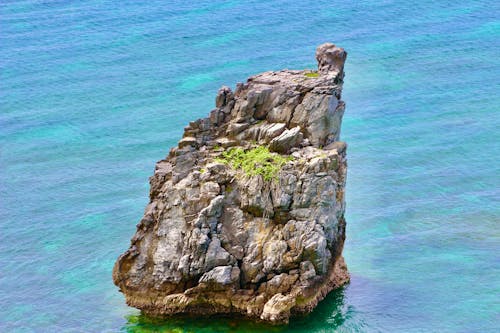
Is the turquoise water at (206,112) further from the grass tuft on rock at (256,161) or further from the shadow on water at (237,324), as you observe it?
the grass tuft on rock at (256,161)

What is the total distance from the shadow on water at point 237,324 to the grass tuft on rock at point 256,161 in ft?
25.0

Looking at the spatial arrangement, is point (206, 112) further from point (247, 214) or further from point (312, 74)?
point (247, 214)

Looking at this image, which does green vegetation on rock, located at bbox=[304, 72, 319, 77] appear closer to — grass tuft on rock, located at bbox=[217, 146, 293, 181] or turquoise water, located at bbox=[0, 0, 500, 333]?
grass tuft on rock, located at bbox=[217, 146, 293, 181]

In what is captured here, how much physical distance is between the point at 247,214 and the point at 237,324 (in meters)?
5.70

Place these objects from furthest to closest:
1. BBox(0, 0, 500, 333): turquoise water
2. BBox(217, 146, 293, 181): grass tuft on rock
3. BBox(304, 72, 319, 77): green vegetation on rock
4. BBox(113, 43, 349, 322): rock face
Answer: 1. BBox(0, 0, 500, 333): turquoise water
2. BBox(304, 72, 319, 77): green vegetation on rock
3. BBox(217, 146, 293, 181): grass tuft on rock
4. BBox(113, 43, 349, 322): rock face

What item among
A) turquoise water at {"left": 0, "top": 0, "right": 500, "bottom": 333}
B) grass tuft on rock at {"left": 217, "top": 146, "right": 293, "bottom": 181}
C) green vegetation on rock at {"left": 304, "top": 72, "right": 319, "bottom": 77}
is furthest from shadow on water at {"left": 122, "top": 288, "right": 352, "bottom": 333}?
green vegetation on rock at {"left": 304, "top": 72, "right": 319, "bottom": 77}

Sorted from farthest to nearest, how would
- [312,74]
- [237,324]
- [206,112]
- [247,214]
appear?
1. [206,112]
2. [312,74]
3. [247,214]
4. [237,324]

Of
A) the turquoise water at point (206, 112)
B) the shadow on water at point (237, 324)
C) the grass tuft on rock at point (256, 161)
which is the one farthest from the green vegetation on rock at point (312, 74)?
the shadow on water at point (237, 324)

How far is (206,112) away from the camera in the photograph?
3875 inches

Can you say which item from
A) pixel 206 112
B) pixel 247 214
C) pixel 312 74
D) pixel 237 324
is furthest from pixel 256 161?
pixel 206 112

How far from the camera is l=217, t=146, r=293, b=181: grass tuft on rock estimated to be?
6512 centimetres

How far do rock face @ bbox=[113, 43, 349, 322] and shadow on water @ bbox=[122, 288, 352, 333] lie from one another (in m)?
0.53

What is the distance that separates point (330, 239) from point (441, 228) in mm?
15273

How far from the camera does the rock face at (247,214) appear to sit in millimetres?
64438
